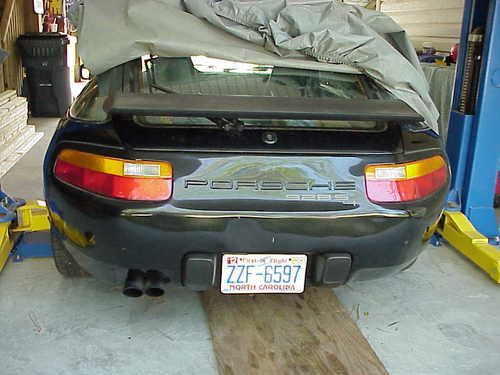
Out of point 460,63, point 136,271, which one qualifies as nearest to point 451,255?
point 460,63

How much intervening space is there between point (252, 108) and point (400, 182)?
2.24 ft

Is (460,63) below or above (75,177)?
above

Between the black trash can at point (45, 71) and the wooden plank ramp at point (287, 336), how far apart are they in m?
6.01

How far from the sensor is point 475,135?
370 cm

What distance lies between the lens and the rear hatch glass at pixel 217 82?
2604 mm

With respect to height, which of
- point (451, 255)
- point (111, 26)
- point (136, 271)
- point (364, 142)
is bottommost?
point (451, 255)

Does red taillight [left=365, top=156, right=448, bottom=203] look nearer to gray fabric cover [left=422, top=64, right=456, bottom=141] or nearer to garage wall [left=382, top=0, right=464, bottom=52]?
gray fabric cover [left=422, top=64, right=456, bottom=141]

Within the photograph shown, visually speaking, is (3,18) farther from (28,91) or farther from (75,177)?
(75,177)

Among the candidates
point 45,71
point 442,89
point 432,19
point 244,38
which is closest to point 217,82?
point 244,38

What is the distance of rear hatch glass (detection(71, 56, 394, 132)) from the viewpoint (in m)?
2.60

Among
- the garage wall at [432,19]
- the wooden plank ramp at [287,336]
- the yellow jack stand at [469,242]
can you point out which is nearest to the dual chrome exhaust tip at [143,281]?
the wooden plank ramp at [287,336]

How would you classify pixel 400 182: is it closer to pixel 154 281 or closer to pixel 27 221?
pixel 154 281

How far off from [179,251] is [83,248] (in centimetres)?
43

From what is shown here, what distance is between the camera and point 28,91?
323 inches
